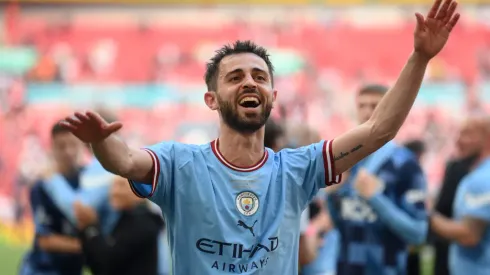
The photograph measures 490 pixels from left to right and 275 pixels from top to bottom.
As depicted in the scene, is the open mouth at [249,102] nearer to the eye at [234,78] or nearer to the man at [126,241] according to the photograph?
the eye at [234,78]

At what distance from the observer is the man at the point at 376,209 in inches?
224

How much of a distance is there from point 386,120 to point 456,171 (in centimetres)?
405

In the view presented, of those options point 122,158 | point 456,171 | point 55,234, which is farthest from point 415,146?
point 122,158

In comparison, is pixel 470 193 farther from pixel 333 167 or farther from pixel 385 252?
pixel 333 167

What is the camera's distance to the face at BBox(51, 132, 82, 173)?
21.3ft

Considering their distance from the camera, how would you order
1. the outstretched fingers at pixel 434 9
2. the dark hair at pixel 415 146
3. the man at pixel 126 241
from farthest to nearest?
the dark hair at pixel 415 146
the man at pixel 126 241
the outstretched fingers at pixel 434 9

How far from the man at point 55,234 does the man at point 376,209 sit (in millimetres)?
2103

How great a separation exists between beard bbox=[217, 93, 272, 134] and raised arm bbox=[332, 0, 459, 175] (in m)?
0.34

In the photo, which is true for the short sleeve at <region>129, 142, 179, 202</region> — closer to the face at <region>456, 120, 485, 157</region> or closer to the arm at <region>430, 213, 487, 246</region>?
the arm at <region>430, 213, 487, 246</region>

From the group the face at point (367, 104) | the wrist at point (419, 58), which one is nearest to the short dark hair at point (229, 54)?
the wrist at point (419, 58)

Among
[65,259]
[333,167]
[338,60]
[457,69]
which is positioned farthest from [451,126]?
[333,167]

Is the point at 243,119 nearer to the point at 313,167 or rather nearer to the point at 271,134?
the point at 313,167

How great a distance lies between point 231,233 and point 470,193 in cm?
302

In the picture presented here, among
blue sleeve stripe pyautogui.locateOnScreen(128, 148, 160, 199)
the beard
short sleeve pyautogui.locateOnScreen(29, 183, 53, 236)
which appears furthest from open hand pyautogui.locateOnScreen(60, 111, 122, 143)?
short sleeve pyautogui.locateOnScreen(29, 183, 53, 236)
